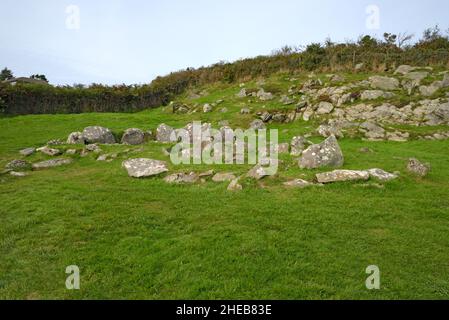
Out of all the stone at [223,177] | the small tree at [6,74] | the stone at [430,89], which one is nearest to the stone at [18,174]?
the stone at [223,177]

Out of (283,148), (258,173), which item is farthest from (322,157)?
(283,148)

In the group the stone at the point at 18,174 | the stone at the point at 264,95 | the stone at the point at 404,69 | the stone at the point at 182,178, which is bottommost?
the stone at the point at 182,178

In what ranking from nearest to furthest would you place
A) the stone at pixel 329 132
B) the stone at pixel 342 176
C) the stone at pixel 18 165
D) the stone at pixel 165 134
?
the stone at pixel 342 176, the stone at pixel 18 165, the stone at pixel 329 132, the stone at pixel 165 134

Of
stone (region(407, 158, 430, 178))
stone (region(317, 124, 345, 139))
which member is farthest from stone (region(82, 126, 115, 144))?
stone (region(407, 158, 430, 178))

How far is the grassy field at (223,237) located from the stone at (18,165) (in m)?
1.70

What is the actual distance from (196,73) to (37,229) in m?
43.8

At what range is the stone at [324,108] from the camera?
31.1 metres

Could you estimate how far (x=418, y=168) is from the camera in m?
15.7

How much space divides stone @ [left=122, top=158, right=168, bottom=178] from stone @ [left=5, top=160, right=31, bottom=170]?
19.3ft

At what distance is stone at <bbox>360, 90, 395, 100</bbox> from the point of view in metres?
30.8

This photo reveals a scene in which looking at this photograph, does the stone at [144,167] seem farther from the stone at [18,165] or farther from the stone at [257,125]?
the stone at [257,125]

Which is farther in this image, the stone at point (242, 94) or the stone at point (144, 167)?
the stone at point (242, 94)

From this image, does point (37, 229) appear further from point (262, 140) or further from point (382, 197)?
point (262, 140)
